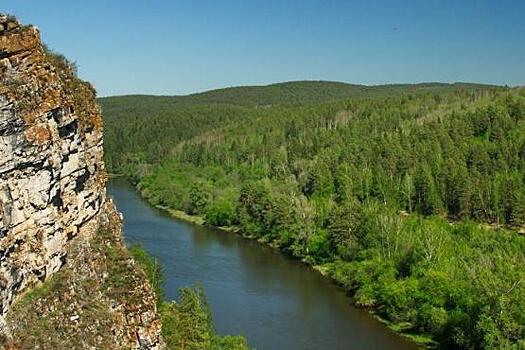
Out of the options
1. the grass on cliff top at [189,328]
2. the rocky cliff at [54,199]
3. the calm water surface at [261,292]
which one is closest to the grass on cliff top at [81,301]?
the rocky cliff at [54,199]

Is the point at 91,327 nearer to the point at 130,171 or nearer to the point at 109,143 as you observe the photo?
the point at 130,171

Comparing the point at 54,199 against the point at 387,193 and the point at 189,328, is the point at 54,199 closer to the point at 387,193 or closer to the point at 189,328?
the point at 189,328

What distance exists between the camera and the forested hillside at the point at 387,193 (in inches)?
1369

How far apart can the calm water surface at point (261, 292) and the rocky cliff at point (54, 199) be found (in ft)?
45.4

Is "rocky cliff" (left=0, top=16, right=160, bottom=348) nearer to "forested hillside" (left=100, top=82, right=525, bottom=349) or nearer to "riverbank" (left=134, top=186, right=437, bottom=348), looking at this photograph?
"forested hillside" (left=100, top=82, right=525, bottom=349)

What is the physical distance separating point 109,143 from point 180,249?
78122 mm

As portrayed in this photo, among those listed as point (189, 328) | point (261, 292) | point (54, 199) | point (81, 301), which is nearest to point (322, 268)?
point (261, 292)

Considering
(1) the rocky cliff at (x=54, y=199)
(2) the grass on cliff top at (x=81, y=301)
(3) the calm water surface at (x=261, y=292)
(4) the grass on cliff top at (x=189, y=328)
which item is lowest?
(3) the calm water surface at (x=261, y=292)

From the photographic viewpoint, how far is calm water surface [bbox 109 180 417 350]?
33.6 m

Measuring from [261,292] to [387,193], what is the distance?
2614 cm

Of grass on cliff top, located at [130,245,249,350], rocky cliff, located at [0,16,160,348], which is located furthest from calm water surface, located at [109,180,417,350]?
rocky cliff, located at [0,16,160,348]

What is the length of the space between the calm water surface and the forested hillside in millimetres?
1677

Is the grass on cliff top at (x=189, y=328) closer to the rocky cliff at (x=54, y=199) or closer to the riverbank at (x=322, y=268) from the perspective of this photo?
the rocky cliff at (x=54, y=199)

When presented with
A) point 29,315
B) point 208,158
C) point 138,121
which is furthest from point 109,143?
point 29,315
